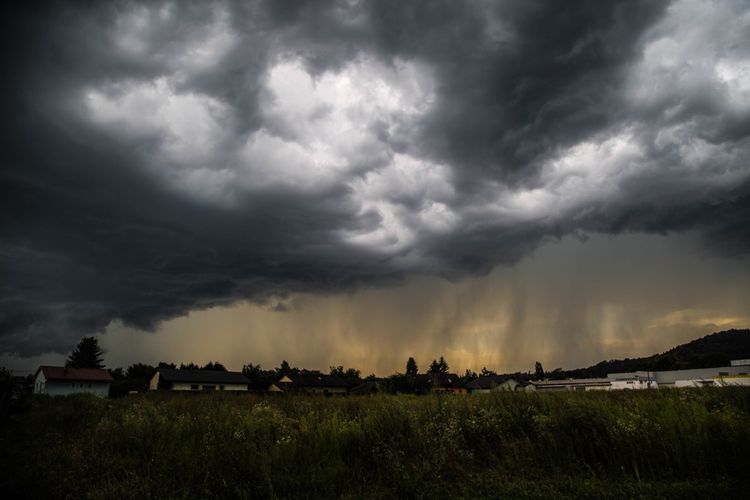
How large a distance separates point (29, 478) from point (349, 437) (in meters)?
7.07

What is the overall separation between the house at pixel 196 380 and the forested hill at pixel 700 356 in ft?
351

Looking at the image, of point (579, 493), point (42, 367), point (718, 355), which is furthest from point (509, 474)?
point (718, 355)

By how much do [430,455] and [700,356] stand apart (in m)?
137

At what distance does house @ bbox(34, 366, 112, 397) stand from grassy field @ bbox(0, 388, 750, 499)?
3165 inches

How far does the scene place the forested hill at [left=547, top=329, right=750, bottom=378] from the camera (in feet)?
354

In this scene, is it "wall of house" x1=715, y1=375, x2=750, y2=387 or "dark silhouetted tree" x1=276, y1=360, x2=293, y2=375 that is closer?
"wall of house" x1=715, y1=375, x2=750, y2=387

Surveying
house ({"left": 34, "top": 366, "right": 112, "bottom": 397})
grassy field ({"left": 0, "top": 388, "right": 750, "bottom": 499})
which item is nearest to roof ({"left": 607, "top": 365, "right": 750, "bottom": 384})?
grassy field ({"left": 0, "top": 388, "right": 750, "bottom": 499})

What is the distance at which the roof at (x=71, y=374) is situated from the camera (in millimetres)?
77850

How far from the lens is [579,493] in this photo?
732 centimetres

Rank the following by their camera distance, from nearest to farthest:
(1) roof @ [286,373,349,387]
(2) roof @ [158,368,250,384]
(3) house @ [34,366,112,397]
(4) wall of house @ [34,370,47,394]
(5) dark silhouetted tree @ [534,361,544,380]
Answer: (4) wall of house @ [34,370,47,394] < (3) house @ [34,366,112,397] < (2) roof @ [158,368,250,384] < (1) roof @ [286,373,349,387] < (5) dark silhouetted tree @ [534,361,544,380]

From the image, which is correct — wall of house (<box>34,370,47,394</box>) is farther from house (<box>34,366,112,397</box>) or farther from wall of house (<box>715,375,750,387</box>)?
wall of house (<box>715,375,750,387</box>)

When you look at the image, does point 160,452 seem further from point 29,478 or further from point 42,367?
point 42,367

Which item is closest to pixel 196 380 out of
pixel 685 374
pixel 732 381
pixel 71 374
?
pixel 71 374

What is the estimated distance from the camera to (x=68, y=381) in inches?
3105
